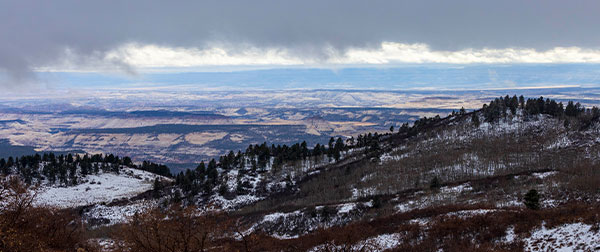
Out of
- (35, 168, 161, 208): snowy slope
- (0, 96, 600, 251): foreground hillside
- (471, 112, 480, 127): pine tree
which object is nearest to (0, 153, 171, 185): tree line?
(0, 96, 600, 251): foreground hillside

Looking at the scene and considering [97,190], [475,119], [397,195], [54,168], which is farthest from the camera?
[475,119]

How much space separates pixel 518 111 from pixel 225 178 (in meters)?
106

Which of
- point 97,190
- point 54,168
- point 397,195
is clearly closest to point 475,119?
point 397,195

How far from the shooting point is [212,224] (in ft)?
89.8

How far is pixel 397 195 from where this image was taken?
80.7m

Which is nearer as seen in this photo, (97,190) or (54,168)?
(97,190)

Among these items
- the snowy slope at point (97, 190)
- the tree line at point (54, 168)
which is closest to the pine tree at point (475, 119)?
the snowy slope at point (97, 190)

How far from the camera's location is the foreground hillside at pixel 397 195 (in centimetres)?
3381

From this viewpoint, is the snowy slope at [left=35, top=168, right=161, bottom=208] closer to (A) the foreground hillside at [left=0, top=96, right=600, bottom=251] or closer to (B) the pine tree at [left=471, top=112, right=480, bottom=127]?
(A) the foreground hillside at [left=0, top=96, right=600, bottom=251]

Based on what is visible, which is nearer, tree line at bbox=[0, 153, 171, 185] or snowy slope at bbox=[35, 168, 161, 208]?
snowy slope at bbox=[35, 168, 161, 208]

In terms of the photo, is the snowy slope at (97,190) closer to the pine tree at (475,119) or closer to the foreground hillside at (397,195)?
the foreground hillside at (397,195)

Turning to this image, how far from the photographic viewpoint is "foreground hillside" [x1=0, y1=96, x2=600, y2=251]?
33.8 meters

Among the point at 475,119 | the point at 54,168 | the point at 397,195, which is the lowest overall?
the point at 54,168

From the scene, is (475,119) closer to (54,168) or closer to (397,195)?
(397,195)
